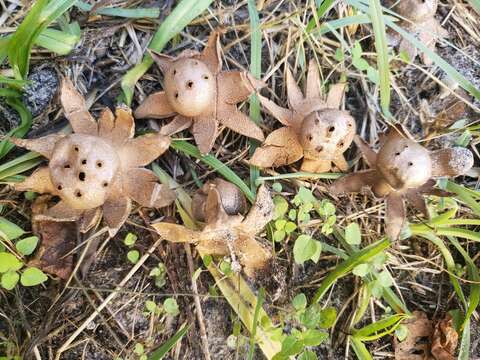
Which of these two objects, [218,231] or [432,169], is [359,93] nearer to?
[432,169]

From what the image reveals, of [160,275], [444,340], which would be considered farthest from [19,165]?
[444,340]

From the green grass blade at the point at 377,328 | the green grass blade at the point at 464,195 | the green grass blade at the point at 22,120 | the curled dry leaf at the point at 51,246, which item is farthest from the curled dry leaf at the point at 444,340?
the green grass blade at the point at 22,120

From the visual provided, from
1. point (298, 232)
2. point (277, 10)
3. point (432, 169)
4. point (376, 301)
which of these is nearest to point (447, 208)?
point (432, 169)

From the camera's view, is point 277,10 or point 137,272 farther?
point 277,10

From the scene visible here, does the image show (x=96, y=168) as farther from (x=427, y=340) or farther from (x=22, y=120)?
(x=427, y=340)

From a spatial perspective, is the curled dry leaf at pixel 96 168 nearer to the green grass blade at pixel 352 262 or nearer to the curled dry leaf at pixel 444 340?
the green grass blade at pixel 352 262

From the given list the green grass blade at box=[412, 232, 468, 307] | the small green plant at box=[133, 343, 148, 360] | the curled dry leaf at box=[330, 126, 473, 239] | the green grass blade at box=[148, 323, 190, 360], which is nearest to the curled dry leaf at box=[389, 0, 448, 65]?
the curled dry leaf at box=[330, 126, 473, 239]
